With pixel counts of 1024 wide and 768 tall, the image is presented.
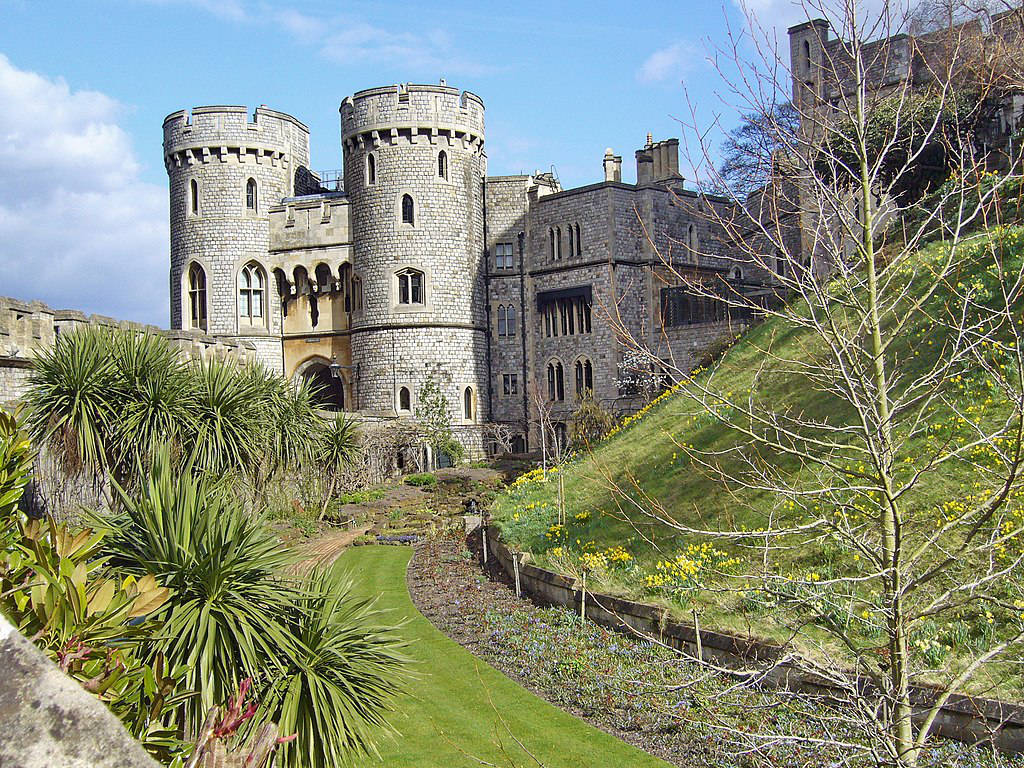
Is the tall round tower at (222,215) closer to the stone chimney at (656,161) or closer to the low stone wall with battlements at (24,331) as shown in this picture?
the stone chimney at (656,161)

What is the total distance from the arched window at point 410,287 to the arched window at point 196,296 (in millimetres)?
8670

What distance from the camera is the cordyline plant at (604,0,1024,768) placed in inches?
191

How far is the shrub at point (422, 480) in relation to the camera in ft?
106

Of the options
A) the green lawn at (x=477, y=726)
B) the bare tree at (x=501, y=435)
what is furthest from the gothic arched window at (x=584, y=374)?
the green lawn at (x=477, y=726)

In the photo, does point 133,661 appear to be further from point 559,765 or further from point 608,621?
point 608,621

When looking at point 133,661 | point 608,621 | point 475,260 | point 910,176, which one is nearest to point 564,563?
point 608,621

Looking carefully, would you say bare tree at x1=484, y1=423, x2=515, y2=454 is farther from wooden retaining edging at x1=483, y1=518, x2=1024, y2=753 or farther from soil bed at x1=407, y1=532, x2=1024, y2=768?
soil bed at x1=407, y1=532, x2=1024, y2=768

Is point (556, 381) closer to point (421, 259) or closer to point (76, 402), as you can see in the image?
point (421, 259)

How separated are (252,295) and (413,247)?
779 centimetres

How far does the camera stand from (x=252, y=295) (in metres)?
40.8

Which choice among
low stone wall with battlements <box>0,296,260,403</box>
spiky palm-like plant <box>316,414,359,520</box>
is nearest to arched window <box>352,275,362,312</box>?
spiky palm-like plant <box>316,414,359,520</box>

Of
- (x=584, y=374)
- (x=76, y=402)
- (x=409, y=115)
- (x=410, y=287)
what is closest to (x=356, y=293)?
(x=410, y=287)

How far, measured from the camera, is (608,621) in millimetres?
13000

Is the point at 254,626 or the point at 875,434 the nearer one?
the point at 875,434
